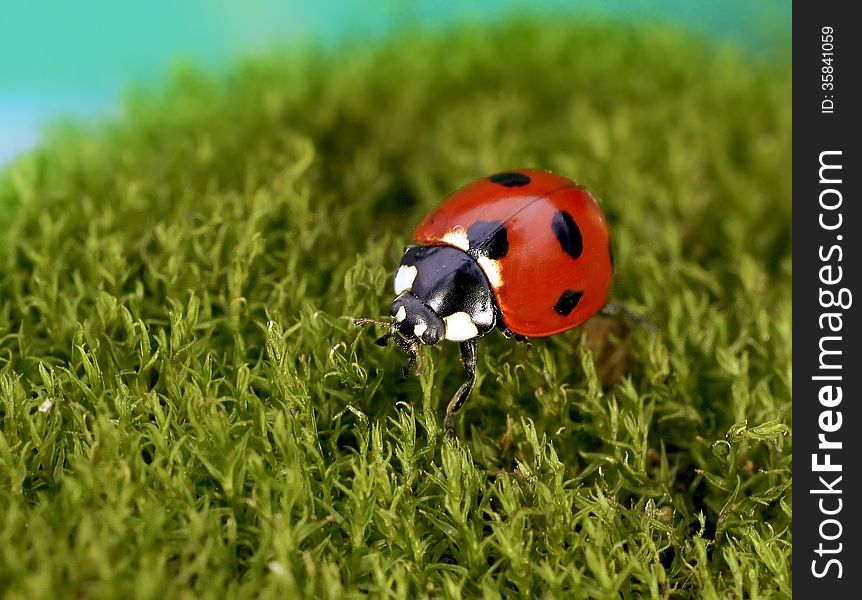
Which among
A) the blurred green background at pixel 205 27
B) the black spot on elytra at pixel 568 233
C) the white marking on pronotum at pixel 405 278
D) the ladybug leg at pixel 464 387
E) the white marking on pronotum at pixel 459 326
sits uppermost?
the blurred green background at pixel 205 27

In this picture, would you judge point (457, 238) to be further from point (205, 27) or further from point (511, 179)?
point (205, 27)

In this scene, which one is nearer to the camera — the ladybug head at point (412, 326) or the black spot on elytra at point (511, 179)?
the ladybug head at point (412, 326)

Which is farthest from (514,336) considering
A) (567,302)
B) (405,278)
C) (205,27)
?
(205,27)

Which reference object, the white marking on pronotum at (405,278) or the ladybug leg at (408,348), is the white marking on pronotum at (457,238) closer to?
the white marking on pronotum at (405,278)

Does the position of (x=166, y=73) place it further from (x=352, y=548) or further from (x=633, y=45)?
(x=352, y=548)

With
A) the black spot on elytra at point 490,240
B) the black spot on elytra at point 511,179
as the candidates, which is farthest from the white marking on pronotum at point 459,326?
the black spot on elytra at point 511,179
